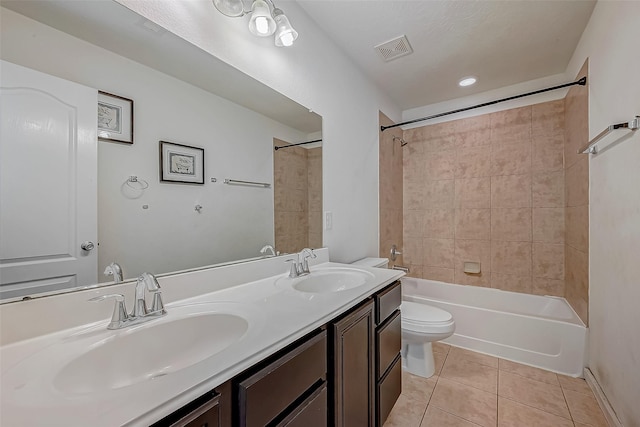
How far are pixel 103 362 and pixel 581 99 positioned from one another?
3.05 m

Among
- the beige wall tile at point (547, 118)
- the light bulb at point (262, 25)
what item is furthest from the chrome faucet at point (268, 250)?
the beige wall tile at point (547, 118)

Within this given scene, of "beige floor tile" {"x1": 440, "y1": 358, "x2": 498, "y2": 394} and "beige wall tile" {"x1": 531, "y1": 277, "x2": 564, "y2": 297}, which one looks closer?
"beige floor tile" {"x1": 440, "y1": 358, "x2": 498, "y2": 394}

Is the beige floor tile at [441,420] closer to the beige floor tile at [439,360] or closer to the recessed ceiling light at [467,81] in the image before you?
the beige floor tile at [439,360]

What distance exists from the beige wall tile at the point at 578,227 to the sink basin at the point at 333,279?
1656 mm

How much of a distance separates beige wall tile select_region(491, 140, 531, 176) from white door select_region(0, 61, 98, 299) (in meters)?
3.12

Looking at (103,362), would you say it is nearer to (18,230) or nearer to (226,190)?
(18,230)

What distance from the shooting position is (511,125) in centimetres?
260

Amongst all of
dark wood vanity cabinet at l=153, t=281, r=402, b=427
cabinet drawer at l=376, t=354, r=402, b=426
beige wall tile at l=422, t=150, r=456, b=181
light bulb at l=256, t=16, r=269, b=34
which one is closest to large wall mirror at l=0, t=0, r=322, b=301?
light bulb at l=256, t=16, r=269, b=34

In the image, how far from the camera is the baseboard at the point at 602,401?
137 cm

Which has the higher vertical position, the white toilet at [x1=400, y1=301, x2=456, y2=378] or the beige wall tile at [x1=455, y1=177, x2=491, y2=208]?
the beige wall tile at [x1=455, y1=177, x2=491, y2=208]

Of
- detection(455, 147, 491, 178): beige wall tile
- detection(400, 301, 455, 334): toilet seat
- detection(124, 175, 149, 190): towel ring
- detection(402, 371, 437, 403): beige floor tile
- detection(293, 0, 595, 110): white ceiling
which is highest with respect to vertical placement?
detection(293, 0, 595, 110): white ceiling

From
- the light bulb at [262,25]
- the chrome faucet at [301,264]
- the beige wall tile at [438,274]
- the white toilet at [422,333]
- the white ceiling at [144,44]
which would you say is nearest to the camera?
the white ceiling at [144,44]

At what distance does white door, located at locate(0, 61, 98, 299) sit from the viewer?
Answer: 661mm

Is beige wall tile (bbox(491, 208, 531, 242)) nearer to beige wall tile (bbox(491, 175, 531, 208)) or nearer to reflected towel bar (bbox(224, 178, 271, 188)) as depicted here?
beige wall tile (bbox(491, 175, 531, 208))
